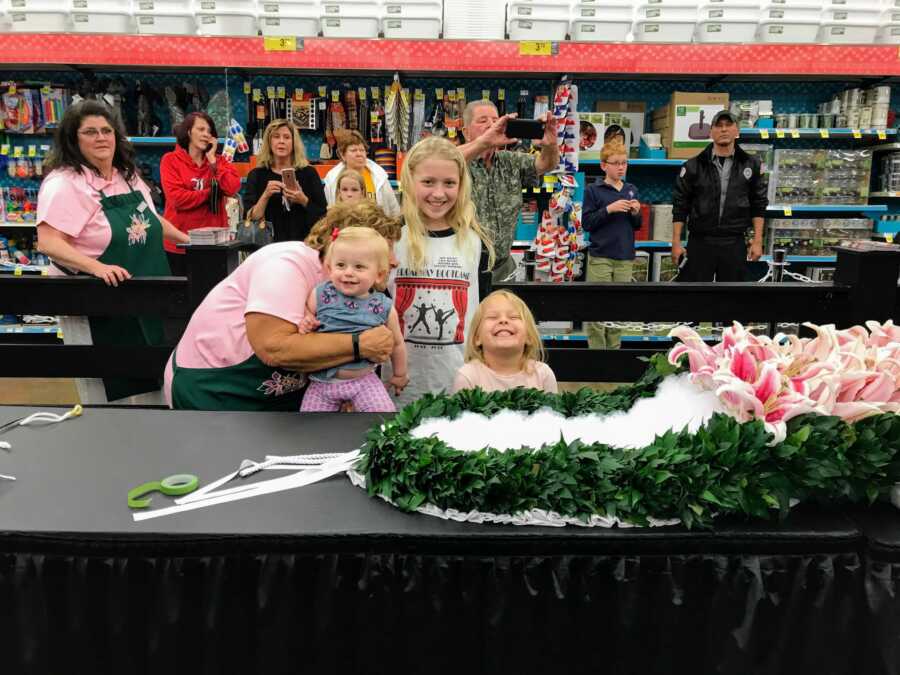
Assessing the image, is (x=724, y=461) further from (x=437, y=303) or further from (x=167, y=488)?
(x=437, y=303)

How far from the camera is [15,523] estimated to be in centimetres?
100

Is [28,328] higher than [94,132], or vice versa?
[94,132]

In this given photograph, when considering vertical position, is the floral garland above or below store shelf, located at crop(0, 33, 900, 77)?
below

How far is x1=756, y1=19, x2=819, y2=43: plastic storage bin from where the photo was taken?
505 cm

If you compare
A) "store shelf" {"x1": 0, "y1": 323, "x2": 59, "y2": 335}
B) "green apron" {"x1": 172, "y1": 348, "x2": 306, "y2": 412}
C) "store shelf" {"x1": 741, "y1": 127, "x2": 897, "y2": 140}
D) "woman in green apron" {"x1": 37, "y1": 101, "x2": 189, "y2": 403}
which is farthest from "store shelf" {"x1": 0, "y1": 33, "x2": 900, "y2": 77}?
"green apron" {"x1": 172, "y1": 348, "x2": 306, "y2": 412}

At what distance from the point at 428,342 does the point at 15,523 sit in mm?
1220

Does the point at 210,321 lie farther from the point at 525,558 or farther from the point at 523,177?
the point at 523,177

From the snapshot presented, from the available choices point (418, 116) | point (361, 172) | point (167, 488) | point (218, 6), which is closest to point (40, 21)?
point (218, 6)

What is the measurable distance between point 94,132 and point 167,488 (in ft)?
6.57

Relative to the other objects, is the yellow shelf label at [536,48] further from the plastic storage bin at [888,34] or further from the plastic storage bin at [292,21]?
the plastic storage bin at [888,34]

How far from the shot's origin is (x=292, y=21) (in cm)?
500

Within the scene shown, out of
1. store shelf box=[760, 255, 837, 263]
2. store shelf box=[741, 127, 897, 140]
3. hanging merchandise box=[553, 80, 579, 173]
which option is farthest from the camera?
store shelf box=[760, 255, 837, 263]

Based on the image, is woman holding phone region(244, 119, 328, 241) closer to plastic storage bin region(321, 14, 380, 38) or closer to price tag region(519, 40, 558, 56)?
plastic storage bin region(321, 14, 380, 38)

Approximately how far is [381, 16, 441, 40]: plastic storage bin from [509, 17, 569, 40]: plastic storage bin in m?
0.61
